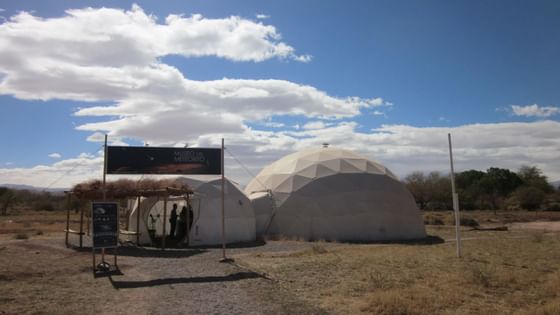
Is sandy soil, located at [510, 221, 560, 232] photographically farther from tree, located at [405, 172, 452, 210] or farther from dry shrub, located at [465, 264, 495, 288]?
tree, located at [405, 172, 452, 210]

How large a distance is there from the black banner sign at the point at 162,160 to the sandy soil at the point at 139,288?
301cm

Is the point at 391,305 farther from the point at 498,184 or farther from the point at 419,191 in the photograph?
the point at 498,184

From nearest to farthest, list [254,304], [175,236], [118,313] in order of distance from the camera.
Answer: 1. [118,313]
2. [254,304]
3. [175,236]

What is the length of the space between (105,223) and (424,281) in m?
8.69

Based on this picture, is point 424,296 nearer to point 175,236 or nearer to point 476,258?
point 476,258

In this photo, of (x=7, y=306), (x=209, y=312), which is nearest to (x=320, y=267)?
(x=209, y=312)

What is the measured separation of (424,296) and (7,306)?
797 cm

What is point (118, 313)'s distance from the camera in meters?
9.16

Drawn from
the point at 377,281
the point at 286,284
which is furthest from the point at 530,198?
the point at 286,284

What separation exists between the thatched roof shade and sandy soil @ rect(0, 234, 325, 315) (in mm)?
3853

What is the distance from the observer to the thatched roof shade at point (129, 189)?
69.5 feet

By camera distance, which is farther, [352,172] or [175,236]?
[352,172]

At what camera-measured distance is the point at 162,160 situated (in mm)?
17375

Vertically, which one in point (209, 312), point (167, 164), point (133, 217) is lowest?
point (209, 312)
